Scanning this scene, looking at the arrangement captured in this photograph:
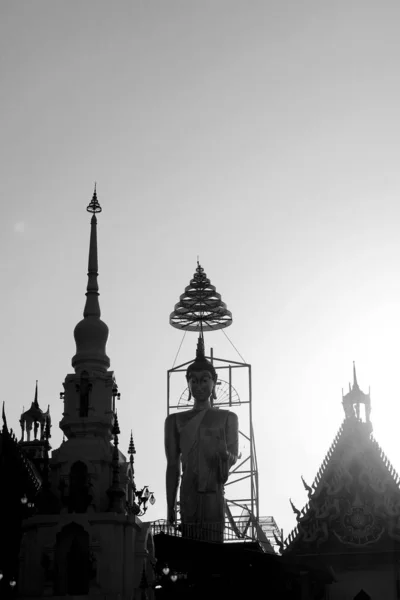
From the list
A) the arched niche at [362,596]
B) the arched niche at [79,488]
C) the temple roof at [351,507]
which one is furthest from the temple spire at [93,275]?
the arched niche at [362,596]

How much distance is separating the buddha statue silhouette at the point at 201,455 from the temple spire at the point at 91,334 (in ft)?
17.1

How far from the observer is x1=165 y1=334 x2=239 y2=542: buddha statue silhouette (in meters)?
31.3

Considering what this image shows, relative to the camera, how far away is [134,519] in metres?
35.2

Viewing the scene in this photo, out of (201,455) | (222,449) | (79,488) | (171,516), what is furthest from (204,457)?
(79,488)

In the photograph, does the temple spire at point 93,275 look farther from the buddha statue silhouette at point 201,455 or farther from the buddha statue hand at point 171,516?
the buddha statue hand at point 171,516

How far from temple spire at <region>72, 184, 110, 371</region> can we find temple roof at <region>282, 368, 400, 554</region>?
787 centimetres

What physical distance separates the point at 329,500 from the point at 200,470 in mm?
5347

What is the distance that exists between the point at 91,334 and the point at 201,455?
25.6 feet

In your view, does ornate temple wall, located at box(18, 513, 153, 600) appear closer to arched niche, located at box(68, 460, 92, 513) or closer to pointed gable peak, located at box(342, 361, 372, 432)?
arched niche, located at box(68, 460, 92, 513)

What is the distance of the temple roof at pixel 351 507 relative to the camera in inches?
1350

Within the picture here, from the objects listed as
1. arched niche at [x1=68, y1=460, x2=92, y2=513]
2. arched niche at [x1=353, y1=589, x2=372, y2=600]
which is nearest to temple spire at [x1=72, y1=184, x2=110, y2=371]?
arched niche at [x1=68, y1=460, x2=92, y2=513]

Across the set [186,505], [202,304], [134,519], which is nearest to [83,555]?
[134,519]

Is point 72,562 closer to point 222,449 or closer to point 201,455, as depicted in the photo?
point 201,455

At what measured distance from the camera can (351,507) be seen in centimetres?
3475
